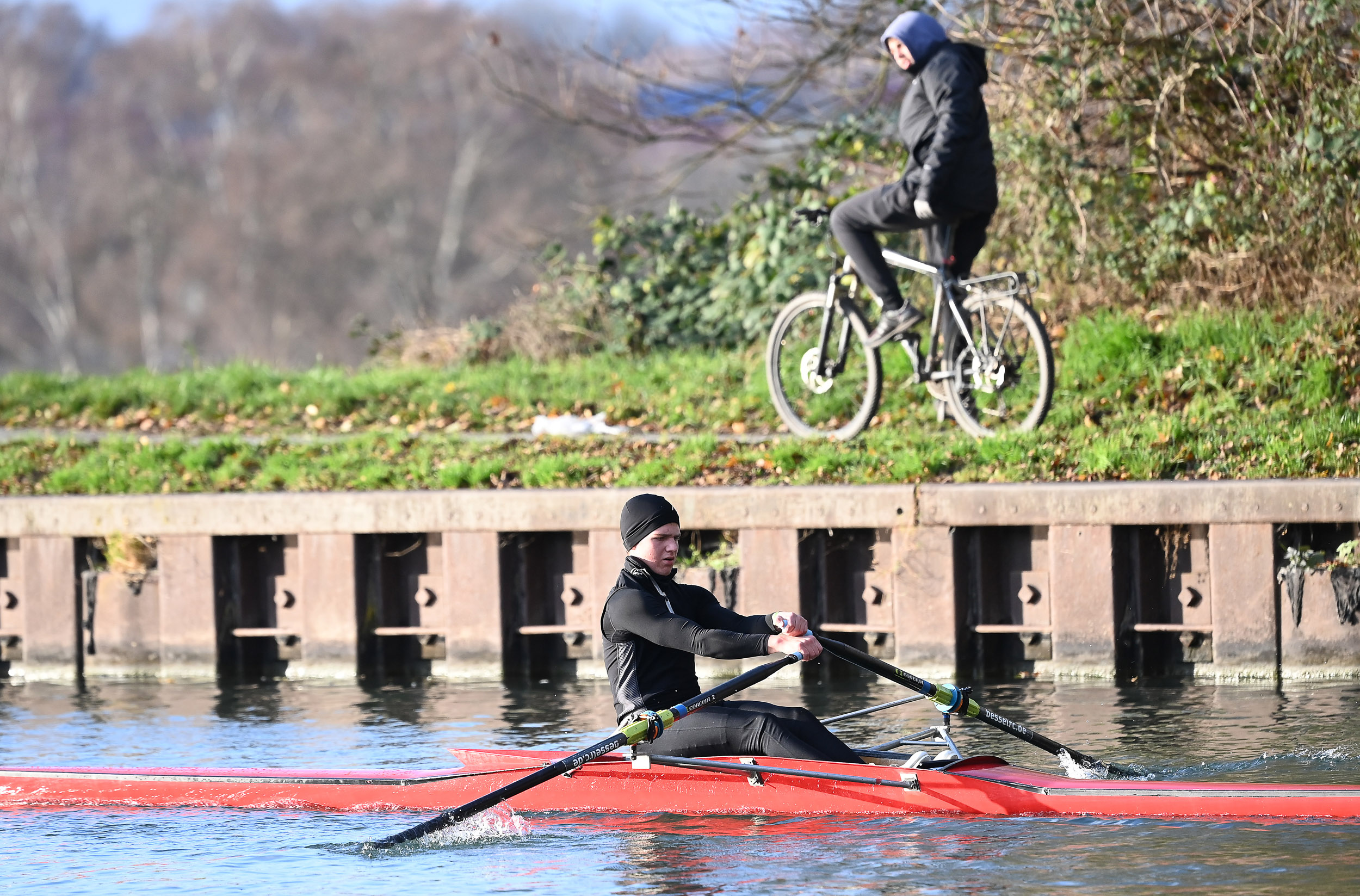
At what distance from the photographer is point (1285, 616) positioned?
1010 cm

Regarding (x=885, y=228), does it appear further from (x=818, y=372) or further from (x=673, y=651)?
(x=673, y=651)

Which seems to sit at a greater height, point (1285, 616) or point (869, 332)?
point (869, 332)

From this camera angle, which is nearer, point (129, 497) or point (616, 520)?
point (616, 520)

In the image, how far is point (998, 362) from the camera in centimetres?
1114

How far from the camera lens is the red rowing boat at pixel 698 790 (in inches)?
290

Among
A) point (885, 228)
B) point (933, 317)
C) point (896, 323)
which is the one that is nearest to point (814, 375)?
point (896, 323)

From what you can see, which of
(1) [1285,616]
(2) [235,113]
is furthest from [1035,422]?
(2) [235,113]

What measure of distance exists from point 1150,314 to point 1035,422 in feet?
8.68

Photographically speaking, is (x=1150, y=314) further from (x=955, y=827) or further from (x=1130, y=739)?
(x=955, y=827)

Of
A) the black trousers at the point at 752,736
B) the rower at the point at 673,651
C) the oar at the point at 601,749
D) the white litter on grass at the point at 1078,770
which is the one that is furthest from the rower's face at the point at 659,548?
the white litter on grass at the point at 1078,770

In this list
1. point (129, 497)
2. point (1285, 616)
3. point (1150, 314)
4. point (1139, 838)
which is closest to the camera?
point (1139, 838)

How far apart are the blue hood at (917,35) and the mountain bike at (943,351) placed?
41.1 inches

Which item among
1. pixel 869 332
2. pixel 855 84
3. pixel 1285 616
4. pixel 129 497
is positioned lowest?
pixel 1285 616

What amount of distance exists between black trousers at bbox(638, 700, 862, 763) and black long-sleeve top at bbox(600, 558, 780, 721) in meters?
0.14
